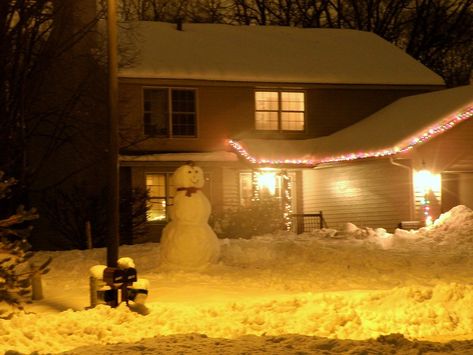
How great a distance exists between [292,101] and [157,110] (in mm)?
5170

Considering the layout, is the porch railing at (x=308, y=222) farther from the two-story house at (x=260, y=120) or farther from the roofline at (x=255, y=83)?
the roofline at (x=255, y=83)

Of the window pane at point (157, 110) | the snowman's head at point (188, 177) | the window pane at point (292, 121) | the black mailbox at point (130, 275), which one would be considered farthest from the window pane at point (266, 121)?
the black mailbox at point (130, 275)

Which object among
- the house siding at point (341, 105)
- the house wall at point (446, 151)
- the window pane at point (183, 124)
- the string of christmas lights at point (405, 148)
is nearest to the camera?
the string of christmas lights at point (405, 148)

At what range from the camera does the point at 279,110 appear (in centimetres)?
2777

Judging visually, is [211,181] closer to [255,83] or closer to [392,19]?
[255,83]

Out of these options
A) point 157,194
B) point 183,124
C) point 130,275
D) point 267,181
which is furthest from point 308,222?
point 130,275

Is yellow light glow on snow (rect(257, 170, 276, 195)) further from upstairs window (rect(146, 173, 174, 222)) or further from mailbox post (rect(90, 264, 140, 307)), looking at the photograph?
mailbox post (rect(90, 264, 140, 307))

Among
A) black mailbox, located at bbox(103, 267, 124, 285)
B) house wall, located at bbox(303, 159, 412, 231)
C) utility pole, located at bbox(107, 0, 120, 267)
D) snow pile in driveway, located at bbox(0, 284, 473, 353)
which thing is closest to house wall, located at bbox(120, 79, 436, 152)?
house wall, located at bbox(303, 159, 412, 231)

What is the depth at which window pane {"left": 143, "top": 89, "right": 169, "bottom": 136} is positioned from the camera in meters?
26.3

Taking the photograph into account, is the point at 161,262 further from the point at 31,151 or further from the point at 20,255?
the point at 31,151

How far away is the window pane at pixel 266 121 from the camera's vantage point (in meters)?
27.7

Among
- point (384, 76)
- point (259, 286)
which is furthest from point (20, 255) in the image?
point (384, 76)

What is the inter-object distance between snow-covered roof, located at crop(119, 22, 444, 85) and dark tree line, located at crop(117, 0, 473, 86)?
12573 millimetres

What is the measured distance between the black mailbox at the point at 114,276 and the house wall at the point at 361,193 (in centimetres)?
1474
